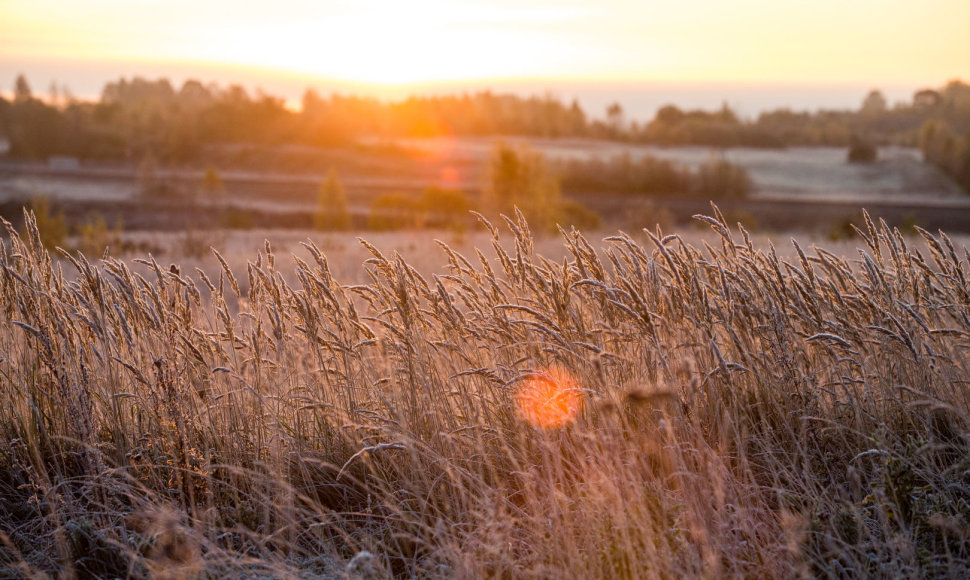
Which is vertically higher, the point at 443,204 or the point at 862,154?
the point at 862,154

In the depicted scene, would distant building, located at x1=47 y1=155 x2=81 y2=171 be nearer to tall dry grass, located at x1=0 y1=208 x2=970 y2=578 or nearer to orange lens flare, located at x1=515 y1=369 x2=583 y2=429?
tall dry grass, located at x1=0 y1=208 x2=970 y2=578

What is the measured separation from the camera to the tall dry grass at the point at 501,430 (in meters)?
2.69

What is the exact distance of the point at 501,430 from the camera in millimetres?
3273

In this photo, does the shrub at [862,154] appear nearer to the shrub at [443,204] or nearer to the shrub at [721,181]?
the shrub at [721,181]

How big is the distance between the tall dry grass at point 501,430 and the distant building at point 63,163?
2927 inches

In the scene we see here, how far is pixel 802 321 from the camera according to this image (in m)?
3.69

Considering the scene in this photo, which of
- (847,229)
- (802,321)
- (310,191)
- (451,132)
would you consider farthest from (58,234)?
(451,132)

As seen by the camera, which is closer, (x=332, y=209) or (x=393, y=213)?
(x=332, y=209)

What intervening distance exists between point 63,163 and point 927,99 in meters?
96.5

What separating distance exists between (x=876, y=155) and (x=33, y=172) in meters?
77.8

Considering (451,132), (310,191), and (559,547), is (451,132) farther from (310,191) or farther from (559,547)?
(559,547)

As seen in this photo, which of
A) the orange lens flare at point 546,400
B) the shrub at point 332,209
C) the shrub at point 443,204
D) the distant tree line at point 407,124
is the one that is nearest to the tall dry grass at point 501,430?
the orange lens flare at point 546,400

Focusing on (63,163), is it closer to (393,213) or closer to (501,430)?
(393,213)

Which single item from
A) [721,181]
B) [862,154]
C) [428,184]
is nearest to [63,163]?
[428,184]
